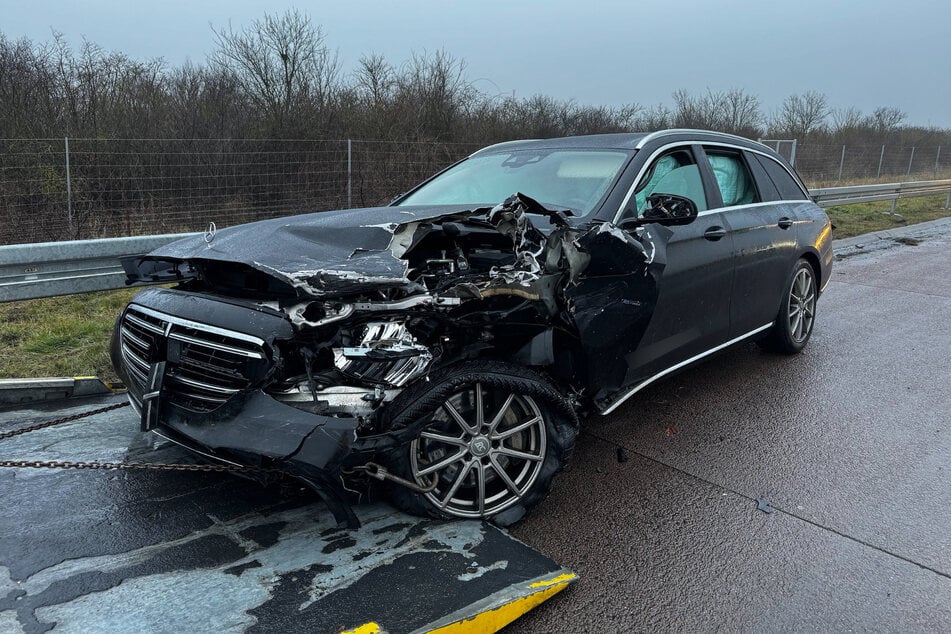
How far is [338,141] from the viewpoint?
12.2 m

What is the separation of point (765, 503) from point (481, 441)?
157cm

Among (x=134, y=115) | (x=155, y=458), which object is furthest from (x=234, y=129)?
(x=155, y=458)

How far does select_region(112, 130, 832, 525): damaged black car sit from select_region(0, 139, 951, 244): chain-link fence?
6.85 m

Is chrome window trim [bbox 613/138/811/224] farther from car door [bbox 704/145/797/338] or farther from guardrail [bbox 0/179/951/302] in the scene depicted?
guardrail [bbox 0/179/951/302]

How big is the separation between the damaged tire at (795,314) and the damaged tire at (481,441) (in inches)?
120

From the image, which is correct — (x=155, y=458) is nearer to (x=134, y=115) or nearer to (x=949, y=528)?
(x=949, y=528)

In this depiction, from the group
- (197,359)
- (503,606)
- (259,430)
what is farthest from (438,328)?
(503,606)

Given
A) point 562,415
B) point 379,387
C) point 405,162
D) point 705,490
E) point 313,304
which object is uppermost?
point 405,162

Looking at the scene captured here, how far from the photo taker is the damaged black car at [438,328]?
275cm

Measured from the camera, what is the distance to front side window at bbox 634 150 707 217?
4.09 meters

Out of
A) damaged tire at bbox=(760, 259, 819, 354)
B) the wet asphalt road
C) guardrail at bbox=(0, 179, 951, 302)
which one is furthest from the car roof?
guardrail at bbox=(0, 179, 951, 302)

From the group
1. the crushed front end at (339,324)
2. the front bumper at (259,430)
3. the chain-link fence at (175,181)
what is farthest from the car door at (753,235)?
the chain-link fence at (175,181)

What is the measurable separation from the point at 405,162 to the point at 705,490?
1086 cm

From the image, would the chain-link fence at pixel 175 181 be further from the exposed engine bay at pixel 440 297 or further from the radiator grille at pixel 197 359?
the radiator grille at pixel 197 359
